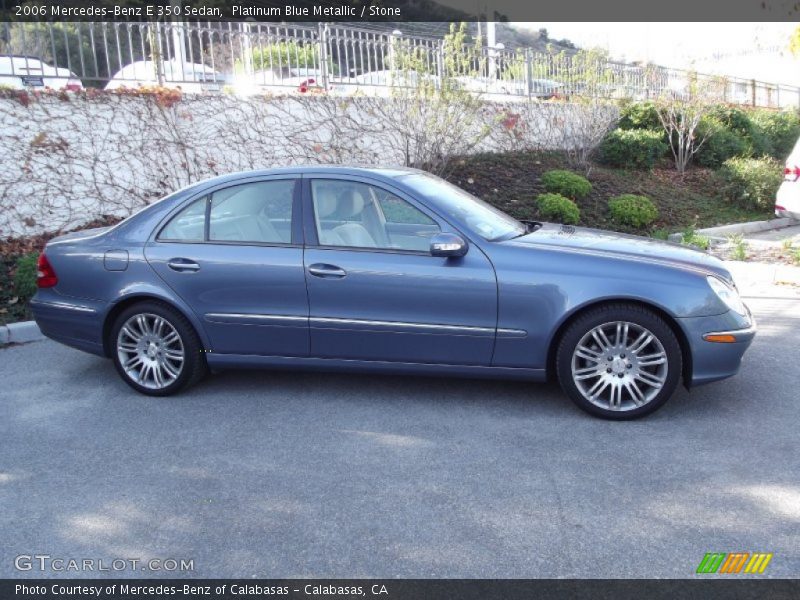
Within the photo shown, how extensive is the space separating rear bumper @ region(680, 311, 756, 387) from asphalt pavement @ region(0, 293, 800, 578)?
0.30m

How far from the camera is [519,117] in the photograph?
14.8 m

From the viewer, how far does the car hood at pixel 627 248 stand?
494 cm

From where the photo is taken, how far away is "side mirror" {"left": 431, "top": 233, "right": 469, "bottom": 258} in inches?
191

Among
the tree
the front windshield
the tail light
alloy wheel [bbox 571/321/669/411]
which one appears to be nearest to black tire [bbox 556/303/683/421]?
alloy wheel [bbox 571/321/669/411]

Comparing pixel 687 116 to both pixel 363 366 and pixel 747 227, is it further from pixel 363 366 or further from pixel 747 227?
pixel 363 366

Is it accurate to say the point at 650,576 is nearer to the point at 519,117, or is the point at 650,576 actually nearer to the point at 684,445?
the point at 684,445

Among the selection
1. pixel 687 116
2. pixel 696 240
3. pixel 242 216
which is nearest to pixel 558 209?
pixel 696 240

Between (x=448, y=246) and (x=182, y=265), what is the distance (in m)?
1.80

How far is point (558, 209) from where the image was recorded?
11.4 metres

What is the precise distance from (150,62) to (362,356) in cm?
755

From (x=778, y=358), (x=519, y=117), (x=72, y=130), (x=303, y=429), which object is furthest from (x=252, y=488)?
(x=519, y=117)

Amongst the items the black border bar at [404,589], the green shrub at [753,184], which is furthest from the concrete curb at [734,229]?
the black border bar at [404,589]

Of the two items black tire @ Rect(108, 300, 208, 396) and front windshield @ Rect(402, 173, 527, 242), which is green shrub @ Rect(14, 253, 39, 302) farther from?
front windshield @ Rect(402, 173, 527, 242)

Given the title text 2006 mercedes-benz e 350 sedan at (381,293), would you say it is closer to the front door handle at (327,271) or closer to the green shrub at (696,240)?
the front door handle at (327,271)
